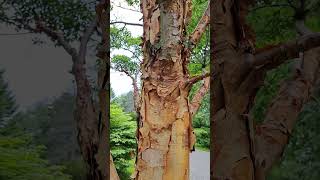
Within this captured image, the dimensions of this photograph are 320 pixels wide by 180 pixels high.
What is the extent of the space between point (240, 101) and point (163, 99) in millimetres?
515

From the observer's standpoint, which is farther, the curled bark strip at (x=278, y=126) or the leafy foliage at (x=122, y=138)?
the leafy foliage at (x=122, y=138)

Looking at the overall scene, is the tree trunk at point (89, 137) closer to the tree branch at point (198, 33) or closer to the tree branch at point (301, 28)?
the tree branch at point (301, 28)

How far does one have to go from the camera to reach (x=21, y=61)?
1061 millimetres

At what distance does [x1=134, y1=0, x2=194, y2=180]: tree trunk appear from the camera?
4.14ft

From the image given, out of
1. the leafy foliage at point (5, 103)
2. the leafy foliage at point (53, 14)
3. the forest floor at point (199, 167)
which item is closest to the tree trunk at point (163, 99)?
the leafy foliage at point (53, 14)

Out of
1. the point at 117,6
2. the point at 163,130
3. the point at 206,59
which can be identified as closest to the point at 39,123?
the point at 163,130

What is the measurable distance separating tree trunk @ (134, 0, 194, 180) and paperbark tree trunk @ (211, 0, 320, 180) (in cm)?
47

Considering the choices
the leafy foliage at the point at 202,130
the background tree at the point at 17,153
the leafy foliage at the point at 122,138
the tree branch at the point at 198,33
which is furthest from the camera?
the leafy foliage at the point at 122,138

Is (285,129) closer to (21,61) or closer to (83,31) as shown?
(83,31)

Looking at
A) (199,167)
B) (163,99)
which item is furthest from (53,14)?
(199,167)

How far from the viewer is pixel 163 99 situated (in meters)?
1.26

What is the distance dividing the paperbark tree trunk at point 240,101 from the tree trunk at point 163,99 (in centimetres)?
47

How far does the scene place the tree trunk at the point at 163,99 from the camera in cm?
126

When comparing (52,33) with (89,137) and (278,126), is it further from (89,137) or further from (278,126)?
(278,126)
